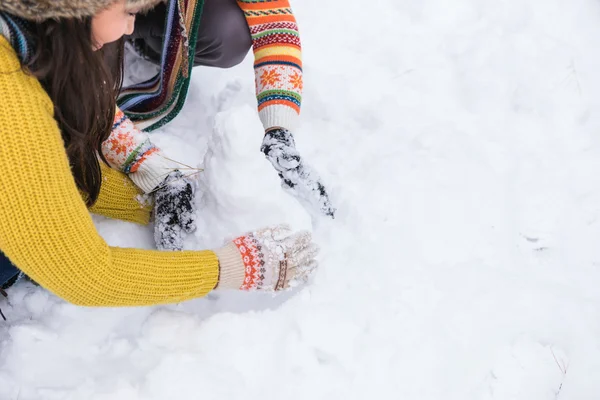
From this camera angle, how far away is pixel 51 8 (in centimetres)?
75

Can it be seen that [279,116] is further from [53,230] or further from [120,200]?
[53,230]

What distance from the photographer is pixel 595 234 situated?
149cm

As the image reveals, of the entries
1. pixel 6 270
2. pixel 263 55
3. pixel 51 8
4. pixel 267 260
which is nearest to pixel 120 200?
pixel 6 270

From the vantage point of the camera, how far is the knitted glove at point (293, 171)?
139 centimetres

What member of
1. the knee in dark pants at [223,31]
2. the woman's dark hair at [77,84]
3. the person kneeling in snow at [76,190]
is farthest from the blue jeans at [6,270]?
the knee in dark pants at [223,31]

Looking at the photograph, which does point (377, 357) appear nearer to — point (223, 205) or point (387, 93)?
point (223, 205)

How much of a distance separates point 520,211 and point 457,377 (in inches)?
21.2

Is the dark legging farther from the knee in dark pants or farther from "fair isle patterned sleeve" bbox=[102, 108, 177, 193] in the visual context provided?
"fair isle patterned sleeve" bbox=[102, 108, 177, 193]

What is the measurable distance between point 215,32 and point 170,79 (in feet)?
0.60

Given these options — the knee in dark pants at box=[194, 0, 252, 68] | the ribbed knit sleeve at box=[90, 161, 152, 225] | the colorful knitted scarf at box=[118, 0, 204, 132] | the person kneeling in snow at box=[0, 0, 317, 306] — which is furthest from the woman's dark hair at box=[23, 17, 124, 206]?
the knee in dark pants at box=[194, 0, 252, 68]

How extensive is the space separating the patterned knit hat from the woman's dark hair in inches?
1.9

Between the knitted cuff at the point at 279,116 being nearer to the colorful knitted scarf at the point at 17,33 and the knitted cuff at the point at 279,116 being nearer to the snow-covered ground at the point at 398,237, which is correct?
the snow-covered ground at the point at 398,237

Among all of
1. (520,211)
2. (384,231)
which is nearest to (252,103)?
(384,231)

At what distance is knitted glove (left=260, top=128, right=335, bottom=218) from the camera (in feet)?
4.56
